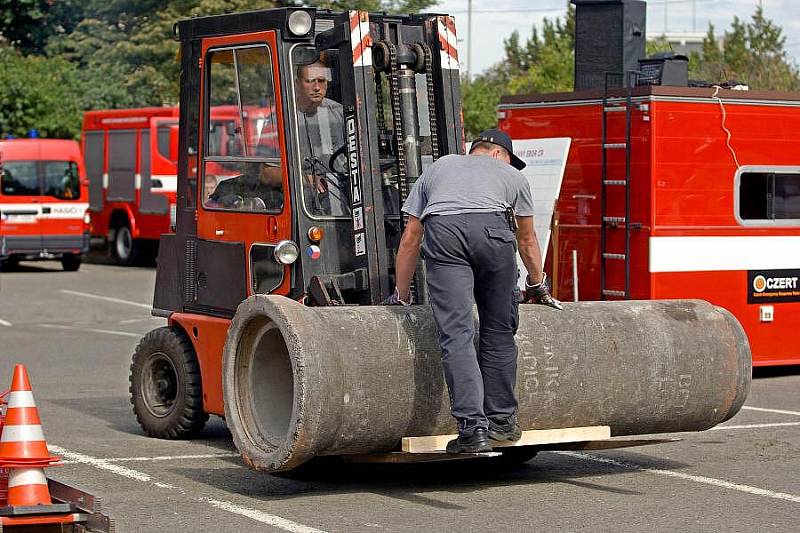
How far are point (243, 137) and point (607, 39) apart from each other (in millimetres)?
7459

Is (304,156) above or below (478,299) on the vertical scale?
above

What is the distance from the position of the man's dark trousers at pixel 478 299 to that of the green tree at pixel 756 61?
74.1 ft

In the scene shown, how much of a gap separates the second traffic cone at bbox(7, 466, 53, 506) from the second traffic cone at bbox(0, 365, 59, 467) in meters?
0.04

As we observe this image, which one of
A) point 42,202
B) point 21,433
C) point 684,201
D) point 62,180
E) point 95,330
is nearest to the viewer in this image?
point 21,433

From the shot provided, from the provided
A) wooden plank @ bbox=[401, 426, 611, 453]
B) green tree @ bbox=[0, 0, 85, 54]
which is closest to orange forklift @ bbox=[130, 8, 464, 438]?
wooden plank @ bbox=[401, 426, 611, 453]

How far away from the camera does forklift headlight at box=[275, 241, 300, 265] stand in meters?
9.26

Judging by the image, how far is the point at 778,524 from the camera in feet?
25.6

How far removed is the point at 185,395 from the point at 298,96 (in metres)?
2.22

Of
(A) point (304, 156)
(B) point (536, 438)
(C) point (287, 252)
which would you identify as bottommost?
(B) point (536, 438)

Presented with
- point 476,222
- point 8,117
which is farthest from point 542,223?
point 8,117

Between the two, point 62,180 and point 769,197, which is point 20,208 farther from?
point 769,197

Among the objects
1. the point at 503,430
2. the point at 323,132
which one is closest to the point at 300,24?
the point at 323,132

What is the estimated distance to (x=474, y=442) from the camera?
7.91 meters

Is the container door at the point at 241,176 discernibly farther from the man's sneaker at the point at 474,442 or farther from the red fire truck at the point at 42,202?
the red fire truck at the point at 42,202
